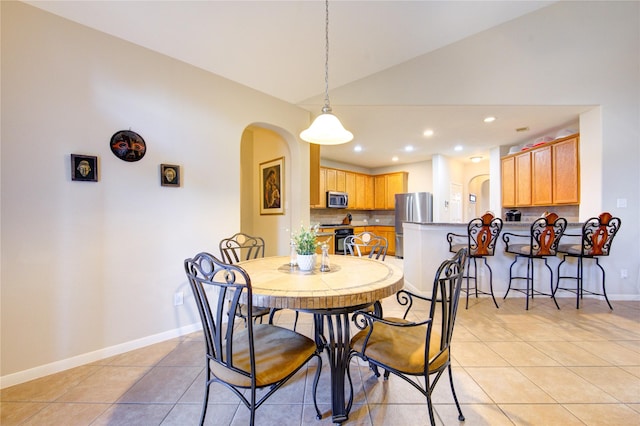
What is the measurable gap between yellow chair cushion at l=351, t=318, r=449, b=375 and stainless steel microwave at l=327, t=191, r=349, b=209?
466cm

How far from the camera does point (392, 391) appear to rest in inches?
64.8

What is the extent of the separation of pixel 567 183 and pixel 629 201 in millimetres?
677

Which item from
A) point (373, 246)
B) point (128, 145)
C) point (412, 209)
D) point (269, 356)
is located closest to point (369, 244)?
point (373, 246)

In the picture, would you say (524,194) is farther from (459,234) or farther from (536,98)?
(459,234)

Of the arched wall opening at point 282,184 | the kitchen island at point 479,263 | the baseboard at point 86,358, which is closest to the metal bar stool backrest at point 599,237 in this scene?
the kitchen island at point 479,263

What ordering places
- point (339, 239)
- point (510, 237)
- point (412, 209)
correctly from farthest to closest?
1. point (412, 209)
2. point (339, 239)
3. point (510, 237)

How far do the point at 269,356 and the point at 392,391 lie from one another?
0.93m

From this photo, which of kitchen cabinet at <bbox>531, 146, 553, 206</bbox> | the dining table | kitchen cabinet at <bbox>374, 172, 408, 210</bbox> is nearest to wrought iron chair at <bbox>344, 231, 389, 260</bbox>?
the dining table

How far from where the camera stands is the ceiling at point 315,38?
79.9 inches

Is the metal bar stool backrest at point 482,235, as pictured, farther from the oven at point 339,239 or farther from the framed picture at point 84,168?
the framed picture at point 84,168

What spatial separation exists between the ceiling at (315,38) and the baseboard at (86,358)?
8.26 feet

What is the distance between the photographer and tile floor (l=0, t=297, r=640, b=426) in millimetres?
1425

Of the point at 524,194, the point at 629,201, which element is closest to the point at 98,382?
the point at 629,201

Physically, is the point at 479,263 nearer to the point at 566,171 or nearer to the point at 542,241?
the point at 542,241
